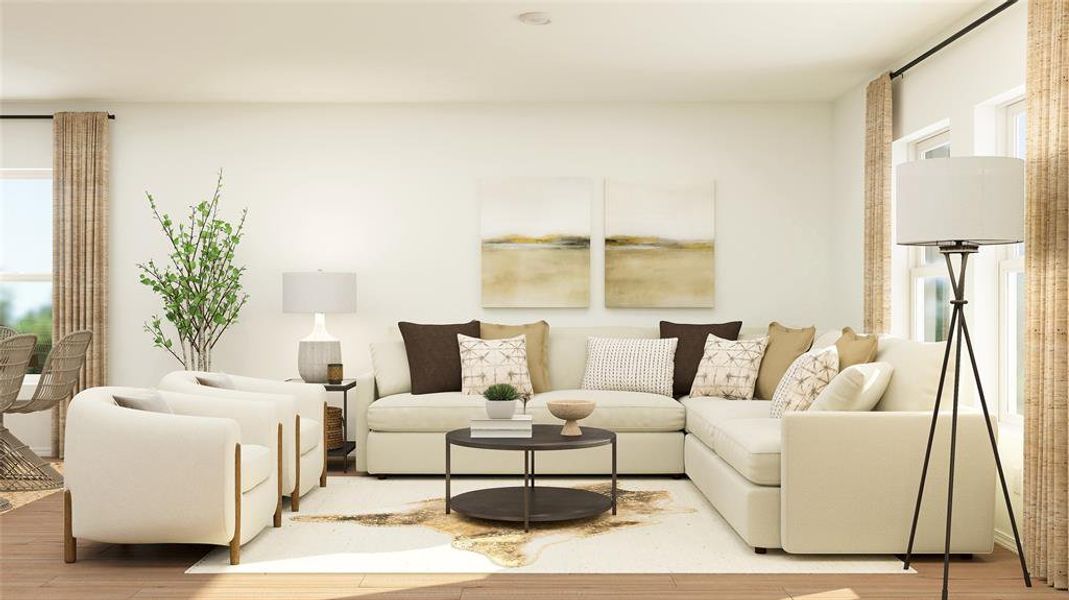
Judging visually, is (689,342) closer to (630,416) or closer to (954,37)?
(630,416)

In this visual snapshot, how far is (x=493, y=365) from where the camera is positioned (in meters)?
6.33

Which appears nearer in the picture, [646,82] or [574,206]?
[646,82]

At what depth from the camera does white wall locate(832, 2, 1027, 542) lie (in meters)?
4.47

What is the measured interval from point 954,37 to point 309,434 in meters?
4.07

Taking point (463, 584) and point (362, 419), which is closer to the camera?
point (463, 584)

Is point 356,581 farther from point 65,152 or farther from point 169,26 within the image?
point 65,152

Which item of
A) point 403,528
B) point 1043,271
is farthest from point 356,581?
point 1043,271

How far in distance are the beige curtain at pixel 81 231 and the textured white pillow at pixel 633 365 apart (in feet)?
11.9

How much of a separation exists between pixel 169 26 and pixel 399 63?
1387 mm

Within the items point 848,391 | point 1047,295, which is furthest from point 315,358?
point 1047,295

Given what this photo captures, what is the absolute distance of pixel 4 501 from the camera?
205 inches

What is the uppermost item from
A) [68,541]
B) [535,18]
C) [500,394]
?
[535,18]

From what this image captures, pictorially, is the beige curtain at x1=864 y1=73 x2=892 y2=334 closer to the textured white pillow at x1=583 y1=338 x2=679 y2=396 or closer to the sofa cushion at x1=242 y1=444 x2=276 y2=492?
the textured white pillow at x1=583 y1=338 x2=679 y2=396

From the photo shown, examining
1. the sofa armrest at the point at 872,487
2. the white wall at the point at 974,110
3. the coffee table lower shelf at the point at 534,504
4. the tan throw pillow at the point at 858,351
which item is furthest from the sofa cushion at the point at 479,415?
the sofa armrest at the point at 872,487
